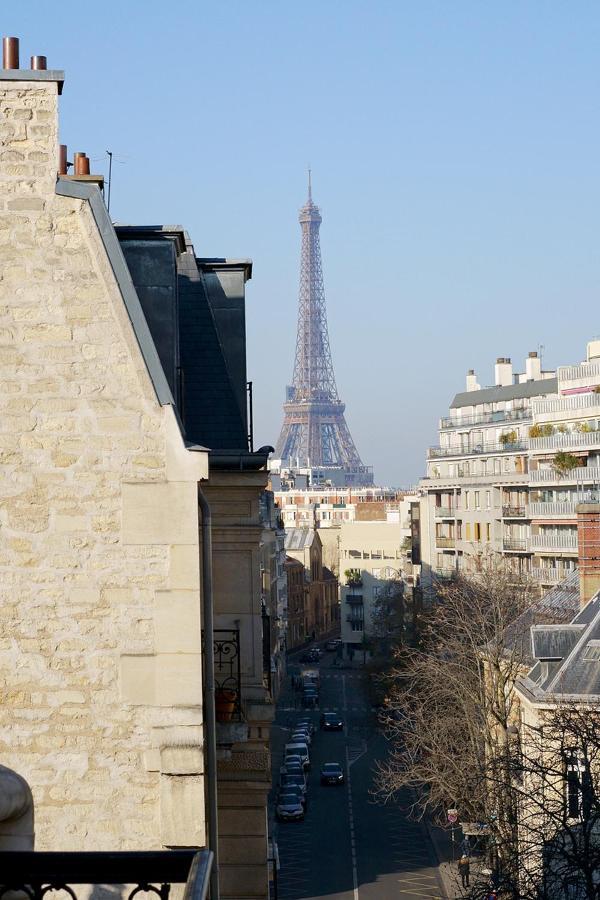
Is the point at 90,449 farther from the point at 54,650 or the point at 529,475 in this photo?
the point at 529,475

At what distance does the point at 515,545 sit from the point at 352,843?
30.0 meters

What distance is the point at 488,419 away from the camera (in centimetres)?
10131

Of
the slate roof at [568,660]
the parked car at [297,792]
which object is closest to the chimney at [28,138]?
the slate roof at [568,660]

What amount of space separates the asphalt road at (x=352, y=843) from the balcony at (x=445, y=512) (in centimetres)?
1754

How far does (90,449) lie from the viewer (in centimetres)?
1362

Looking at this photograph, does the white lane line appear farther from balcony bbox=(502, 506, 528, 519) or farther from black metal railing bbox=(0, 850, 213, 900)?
black metal railing bbox=(0, 850, 213, 900)

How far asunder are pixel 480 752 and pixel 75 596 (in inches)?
1260

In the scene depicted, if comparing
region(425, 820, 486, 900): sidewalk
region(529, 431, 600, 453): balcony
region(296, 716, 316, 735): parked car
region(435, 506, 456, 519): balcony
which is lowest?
region(425, 820, 486, 900): sidewalk

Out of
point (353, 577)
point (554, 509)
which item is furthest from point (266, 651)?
point (353, 577)

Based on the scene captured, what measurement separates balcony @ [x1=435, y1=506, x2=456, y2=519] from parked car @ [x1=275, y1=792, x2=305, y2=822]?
3688cm

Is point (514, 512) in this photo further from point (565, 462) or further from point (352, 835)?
point (352, 835)

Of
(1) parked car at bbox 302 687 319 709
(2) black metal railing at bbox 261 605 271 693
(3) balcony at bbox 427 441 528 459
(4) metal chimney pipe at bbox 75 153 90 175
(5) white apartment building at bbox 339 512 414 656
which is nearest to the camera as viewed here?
(4) metal chimney pipe at bbox 75 153 90 175

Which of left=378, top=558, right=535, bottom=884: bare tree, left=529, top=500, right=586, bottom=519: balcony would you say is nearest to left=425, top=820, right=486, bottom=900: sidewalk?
left=378, top=558, right=535, bottom=884: bare tree

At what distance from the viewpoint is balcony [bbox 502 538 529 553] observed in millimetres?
86188
